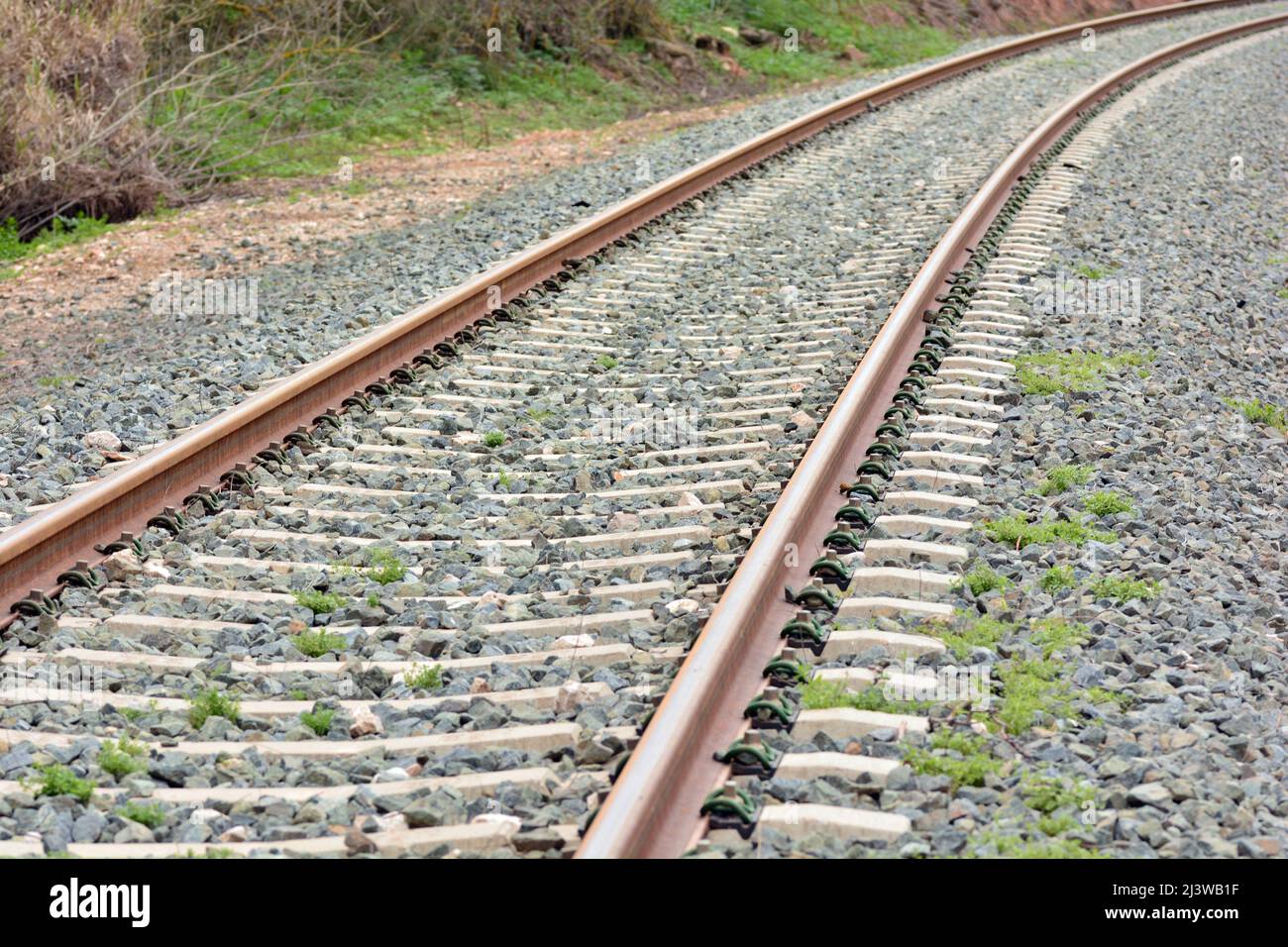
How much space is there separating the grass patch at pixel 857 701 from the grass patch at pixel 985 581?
0.81 meters

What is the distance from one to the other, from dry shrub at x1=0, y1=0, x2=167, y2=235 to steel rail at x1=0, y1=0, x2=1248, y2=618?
4453 millimetres

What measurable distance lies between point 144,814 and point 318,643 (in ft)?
3.17

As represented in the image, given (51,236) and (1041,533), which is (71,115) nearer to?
(51,236)

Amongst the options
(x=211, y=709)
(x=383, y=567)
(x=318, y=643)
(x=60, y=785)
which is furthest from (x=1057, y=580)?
(x=60, y=785)

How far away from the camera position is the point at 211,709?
3908 mm

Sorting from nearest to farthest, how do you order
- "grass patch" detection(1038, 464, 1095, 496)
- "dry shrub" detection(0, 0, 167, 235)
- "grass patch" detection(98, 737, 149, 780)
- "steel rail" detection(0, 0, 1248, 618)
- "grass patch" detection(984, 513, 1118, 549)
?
"grass patch" detection(98, 737, 149, 780) → "steel rail" detection(0, 0, 1248, 618) → "grass patch" detection(984, 513, 1118, 549) → "grass patch" detection(1038, 464, 1095, 496) → "dry shrub" detection(0, 0, 167, 235)

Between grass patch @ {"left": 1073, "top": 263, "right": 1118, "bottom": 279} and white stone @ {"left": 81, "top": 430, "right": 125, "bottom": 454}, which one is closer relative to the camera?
white stone @ {"left": 81, "top": 430, "right": 125, "bottom": 454}

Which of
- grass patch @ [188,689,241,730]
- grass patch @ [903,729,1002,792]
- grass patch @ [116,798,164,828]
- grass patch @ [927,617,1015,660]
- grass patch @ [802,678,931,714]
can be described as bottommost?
grass patch @ [116,798,164,828]

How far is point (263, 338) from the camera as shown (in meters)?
7.67

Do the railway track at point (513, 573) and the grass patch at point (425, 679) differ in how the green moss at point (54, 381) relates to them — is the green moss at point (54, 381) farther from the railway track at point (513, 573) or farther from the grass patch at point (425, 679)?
the grass patch at point (425, 679)

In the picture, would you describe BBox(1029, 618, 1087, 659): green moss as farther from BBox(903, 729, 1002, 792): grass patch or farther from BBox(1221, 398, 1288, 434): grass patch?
BBox(1221, 398, 1288, 434): grass patch

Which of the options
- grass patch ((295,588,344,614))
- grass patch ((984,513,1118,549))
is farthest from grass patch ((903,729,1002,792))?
grass patch ((295,588,344,614))

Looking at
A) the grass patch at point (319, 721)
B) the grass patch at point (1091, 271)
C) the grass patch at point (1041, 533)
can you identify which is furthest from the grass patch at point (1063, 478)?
the grass patch at point (1091, 271)

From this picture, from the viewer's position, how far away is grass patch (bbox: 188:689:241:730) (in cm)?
388
